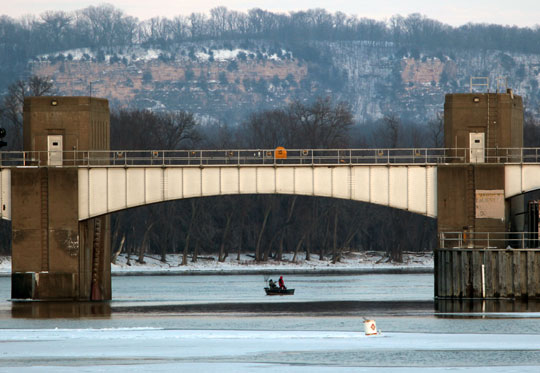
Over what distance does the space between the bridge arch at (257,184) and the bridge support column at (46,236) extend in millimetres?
1085

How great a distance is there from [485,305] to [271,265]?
2830 inches

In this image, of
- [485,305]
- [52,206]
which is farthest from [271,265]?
[485,305]

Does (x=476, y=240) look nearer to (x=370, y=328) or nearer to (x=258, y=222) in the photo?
(x=370, y=328)

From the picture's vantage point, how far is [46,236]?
72.9 meters

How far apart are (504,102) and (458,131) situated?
3207 millimetres

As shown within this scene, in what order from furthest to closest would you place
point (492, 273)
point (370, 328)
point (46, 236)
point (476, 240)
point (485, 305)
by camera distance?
point (46, 236)
point (476, 240)
point (492, 273)
point (485, 305)
point (370, 328)

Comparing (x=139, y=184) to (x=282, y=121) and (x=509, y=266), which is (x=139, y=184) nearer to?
(x=509, y=266)

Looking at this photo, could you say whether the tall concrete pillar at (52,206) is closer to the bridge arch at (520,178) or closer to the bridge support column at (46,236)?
the bridge support column at (46,236)

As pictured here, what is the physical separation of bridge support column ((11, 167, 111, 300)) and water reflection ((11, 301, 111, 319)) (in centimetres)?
131

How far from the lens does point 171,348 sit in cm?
4547

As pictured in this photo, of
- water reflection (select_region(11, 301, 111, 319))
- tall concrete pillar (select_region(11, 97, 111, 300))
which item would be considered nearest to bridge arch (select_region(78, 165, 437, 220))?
tall concrete pillar (select_region(11, 97, 111, 300))

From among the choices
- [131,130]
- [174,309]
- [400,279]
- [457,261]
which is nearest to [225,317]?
[174,309]

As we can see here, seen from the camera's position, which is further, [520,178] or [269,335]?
[520,178]

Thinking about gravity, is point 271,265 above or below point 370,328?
below
